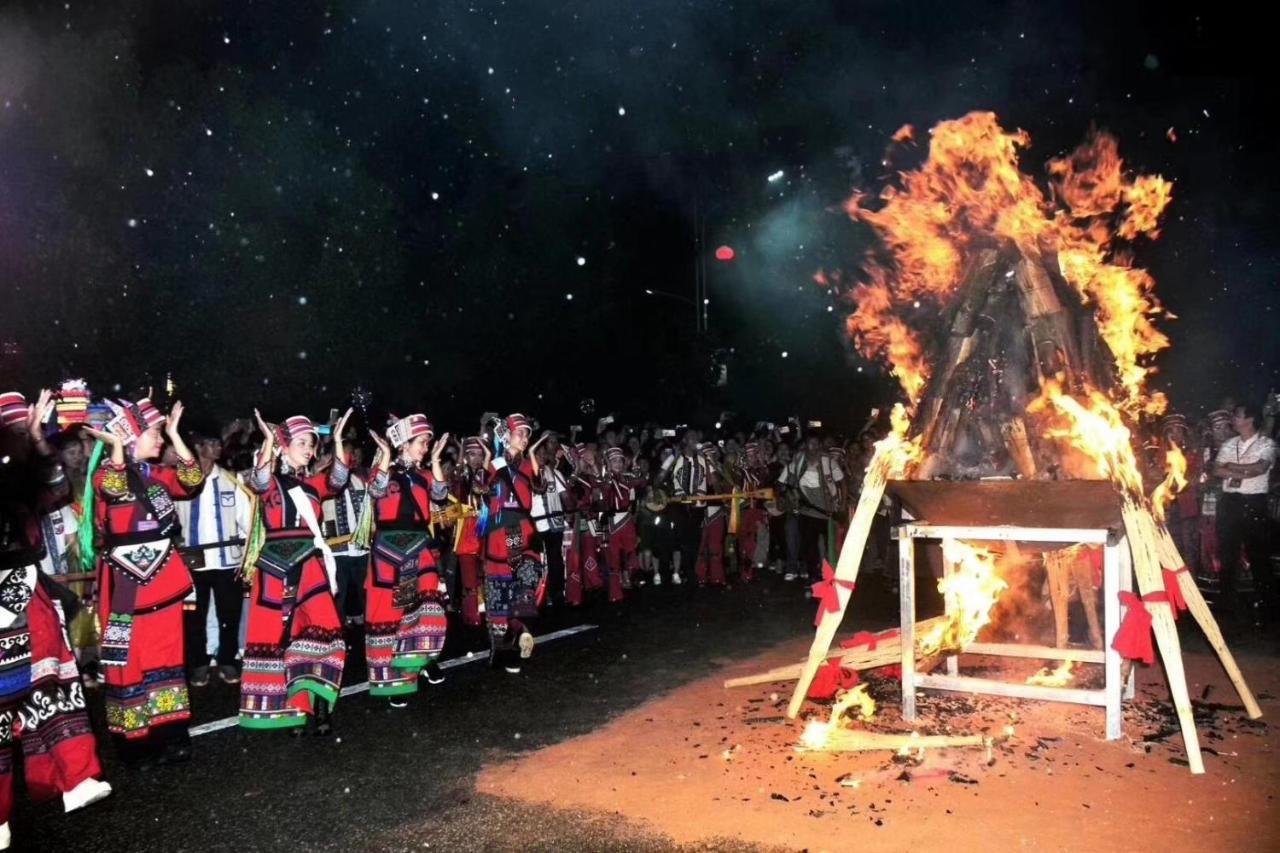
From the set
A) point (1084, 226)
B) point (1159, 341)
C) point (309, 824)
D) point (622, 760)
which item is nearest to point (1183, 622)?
point (1159, 341)

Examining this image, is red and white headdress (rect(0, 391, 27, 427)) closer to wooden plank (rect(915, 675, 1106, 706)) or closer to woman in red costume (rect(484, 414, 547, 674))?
woman in red costume (rect(484, 414, 547, 674))

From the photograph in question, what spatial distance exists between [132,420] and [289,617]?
1.71 meters

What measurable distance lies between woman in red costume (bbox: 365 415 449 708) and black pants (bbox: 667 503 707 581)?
6489 mm

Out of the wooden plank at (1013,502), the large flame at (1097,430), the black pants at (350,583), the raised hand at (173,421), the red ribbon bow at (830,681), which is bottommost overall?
the red ribbon bow at (830,681)

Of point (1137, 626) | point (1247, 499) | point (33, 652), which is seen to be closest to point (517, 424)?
point (33, 652)

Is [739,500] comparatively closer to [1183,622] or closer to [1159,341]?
[1183,622]

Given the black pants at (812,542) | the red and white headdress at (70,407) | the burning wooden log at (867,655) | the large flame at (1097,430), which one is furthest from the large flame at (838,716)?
the black pants at (812,542)

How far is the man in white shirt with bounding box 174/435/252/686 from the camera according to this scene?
27.0ft

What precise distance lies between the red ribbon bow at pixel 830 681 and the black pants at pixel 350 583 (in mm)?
4919

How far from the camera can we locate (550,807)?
4906 millimetres

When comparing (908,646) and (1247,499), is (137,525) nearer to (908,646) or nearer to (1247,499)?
(908,646)

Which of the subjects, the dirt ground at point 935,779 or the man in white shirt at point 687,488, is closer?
the dirt ground at point 935,779

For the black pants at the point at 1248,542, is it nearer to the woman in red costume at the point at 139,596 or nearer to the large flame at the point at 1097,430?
the large flame at the point at 1097,430

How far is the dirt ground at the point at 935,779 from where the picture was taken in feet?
14.5
